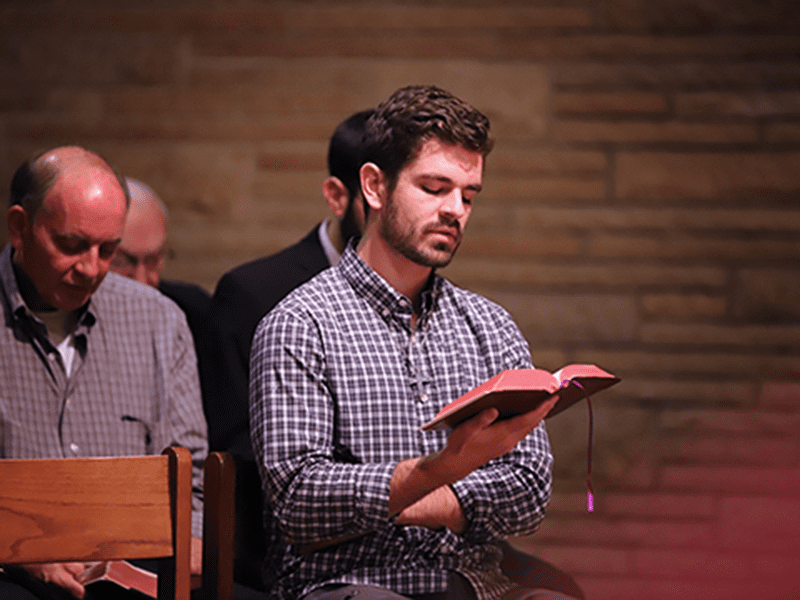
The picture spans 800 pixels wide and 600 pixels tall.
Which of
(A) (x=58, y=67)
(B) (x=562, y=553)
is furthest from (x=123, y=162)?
(B) (x=562, y=553)

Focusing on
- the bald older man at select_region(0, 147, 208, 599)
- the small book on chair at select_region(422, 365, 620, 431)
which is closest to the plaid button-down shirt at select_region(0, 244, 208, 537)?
the bald older man at select_region(0, 147, 208, 599)

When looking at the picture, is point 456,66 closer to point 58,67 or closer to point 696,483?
point 58,67

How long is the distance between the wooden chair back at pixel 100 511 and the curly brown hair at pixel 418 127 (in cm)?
68

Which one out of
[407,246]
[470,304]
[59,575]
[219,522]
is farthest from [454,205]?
[59,575]

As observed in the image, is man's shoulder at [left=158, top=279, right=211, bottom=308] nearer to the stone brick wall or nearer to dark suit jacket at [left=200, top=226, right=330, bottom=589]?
the stone brick wall

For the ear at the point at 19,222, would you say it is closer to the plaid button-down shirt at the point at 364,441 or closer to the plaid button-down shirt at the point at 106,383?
the plaid button-down shirt at the point at 106,383

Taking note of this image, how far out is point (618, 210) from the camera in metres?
3.08

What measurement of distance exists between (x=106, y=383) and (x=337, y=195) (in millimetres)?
823

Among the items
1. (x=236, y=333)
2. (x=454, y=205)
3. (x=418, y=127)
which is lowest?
(x=236, y=333)

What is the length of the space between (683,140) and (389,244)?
1713 mm

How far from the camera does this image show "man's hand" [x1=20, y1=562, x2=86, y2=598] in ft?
5.70

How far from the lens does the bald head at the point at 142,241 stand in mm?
2826

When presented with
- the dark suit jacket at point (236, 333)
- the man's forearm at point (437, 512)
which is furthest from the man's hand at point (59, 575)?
the man's forearm at point (437, 512)

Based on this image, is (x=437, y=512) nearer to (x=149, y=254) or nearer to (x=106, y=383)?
(x=106, y=383)
